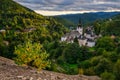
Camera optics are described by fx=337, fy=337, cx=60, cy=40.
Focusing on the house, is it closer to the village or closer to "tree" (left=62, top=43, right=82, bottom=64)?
the village

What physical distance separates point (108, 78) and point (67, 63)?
2085 inches

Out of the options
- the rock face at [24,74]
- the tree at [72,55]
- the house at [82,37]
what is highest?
the rock face at [24,74]

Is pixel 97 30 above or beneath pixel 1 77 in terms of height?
beneath

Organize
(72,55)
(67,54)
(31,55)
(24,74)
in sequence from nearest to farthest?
(24,74)
(31,55)
(72,55)
(67,54)

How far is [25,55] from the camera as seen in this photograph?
4047cm

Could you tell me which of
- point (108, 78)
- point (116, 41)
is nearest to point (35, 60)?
point (108, 78)

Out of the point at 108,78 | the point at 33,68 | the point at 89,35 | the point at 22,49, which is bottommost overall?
the point at 89,35

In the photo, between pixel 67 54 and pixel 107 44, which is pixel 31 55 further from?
pixel 107 44

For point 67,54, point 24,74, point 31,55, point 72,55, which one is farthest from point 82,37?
point 24,74

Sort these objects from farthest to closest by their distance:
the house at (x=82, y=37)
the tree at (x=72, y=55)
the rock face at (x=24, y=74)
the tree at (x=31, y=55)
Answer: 1. the house at (x=82, y=37)
2. the tree at (x=72, y=55)
3. the tree at (x=31, y=55)
4. the rock face at (x=24, y=74)

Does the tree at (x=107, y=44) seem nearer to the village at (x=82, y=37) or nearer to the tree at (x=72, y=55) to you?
the tree at (x=72, y=55)

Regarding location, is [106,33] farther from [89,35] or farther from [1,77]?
[1,77]

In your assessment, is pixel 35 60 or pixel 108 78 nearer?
pixel 35 60

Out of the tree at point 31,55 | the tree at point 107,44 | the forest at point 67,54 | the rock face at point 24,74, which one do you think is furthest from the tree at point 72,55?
the rock face at point 24,74
